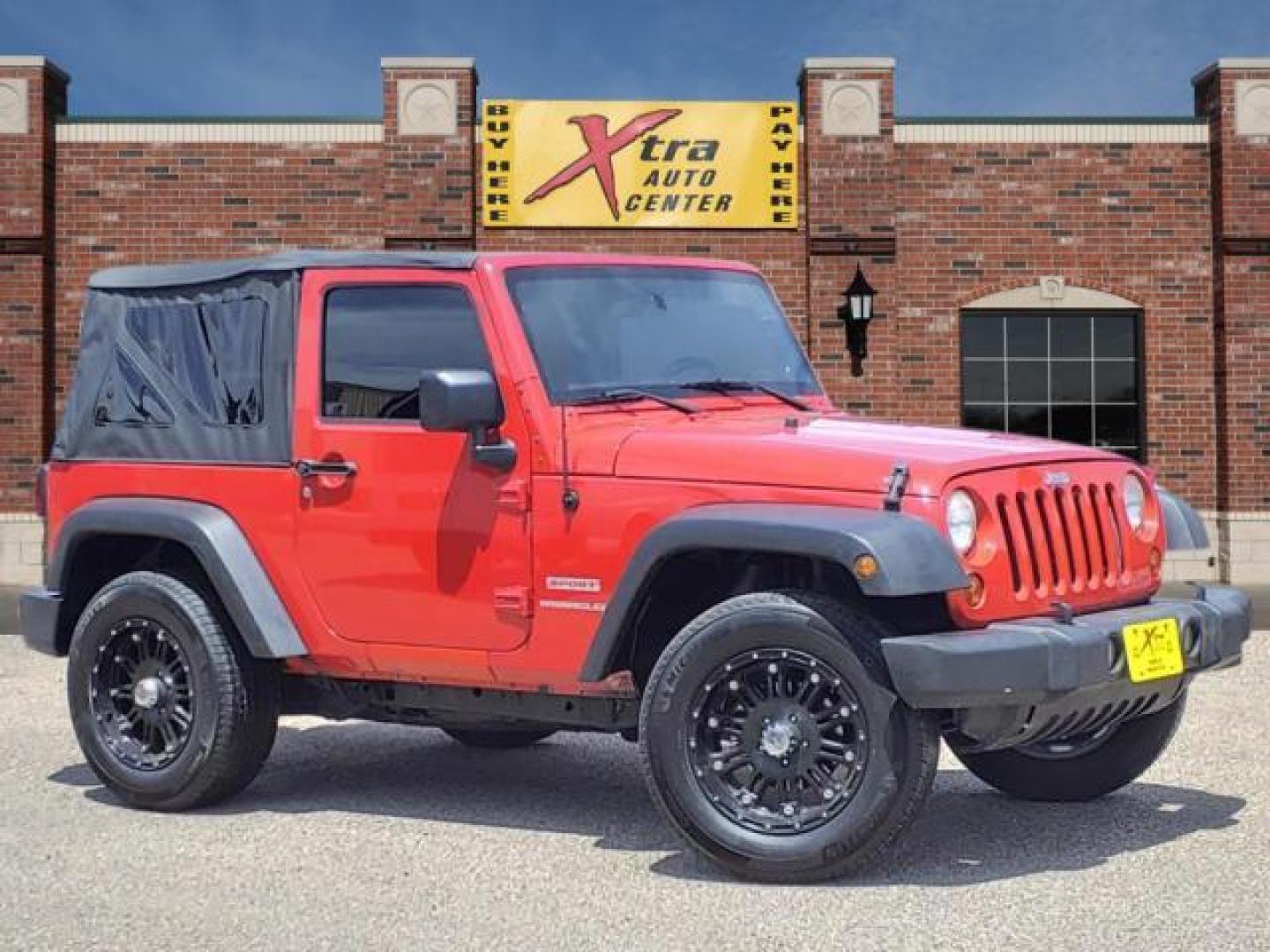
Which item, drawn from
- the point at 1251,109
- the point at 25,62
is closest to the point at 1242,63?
the point at 1251,109

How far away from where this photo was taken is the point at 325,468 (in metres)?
6.12

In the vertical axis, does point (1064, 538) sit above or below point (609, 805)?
above

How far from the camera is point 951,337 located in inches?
765

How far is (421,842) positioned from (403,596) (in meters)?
0.81

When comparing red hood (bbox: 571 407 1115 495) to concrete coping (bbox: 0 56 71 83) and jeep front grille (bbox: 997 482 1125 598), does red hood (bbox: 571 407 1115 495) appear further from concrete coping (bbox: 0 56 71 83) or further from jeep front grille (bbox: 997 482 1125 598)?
concrete coping (bbox: 0 56 71 83)

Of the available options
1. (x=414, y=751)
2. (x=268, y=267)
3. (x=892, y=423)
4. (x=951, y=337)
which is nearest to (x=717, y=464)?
(x=892, y=423)

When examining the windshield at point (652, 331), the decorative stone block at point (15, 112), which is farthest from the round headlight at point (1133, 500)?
the decorative stone block at point (15, 112)

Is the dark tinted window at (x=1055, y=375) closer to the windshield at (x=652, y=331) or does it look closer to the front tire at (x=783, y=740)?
the windshield at (x=652, y=331)

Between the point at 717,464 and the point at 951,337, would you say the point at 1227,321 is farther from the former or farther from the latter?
the point at 717,464

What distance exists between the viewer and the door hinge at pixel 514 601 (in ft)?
18.5

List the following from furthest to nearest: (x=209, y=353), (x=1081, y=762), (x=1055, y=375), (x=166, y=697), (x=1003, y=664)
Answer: (x=1055, y=375) < (x=209, y=353) < (x=166, y=697) < (x=1081, y=762) < (x=1003, y=664)

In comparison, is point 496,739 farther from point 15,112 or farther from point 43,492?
point 15,112

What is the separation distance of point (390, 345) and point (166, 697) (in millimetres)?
1558

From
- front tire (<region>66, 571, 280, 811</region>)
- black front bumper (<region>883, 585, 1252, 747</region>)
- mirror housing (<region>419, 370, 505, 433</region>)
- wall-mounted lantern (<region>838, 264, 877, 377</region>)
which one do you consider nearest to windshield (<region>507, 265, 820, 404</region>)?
mirror housing (<region>419, 370, 505, 433</region>)
